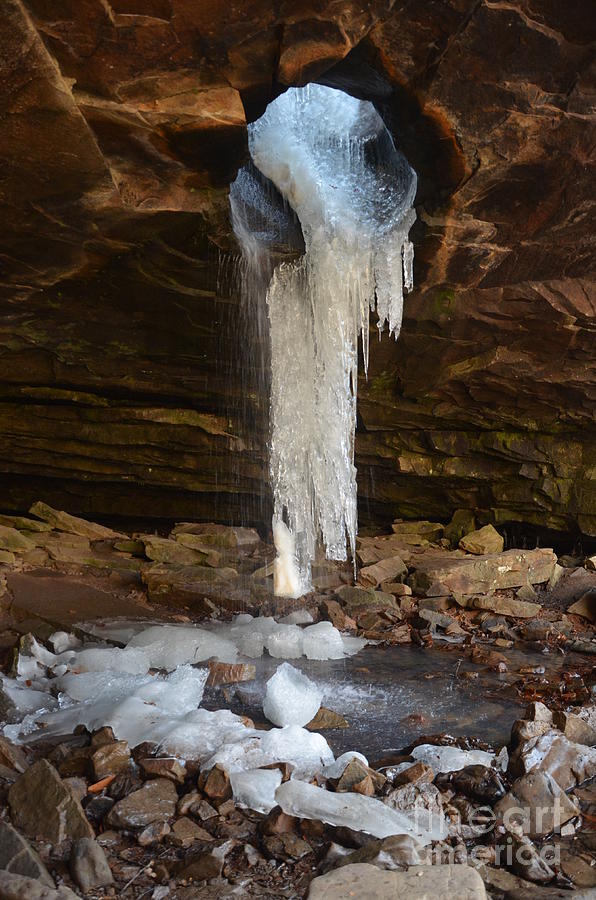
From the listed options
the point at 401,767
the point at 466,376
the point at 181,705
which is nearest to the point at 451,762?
the point at 401,767

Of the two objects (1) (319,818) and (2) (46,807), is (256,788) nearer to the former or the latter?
(1) (319,818)

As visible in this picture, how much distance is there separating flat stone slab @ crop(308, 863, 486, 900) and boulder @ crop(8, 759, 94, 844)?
107 centimetres

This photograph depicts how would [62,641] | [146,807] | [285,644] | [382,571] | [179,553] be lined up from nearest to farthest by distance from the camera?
[146,807], [62,641], [285,644], [382,571], [179,553]

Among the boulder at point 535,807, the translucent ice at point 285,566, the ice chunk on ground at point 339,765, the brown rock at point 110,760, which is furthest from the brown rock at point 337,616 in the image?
the boulder at point 535,807

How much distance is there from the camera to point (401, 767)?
3555 mm

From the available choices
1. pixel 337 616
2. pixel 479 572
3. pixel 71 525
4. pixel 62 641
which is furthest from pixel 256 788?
pixel 71 525

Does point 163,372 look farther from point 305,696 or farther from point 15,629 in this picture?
point 305,696

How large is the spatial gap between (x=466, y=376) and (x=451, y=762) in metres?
5.62

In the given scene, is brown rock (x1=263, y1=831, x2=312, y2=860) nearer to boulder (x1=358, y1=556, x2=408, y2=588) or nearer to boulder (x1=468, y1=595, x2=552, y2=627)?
boulder (x1=468, y1=595, x2=552, y2=627)

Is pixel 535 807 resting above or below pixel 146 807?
above

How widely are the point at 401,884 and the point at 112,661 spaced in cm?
348

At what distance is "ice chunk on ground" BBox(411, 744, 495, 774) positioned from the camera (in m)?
3.56

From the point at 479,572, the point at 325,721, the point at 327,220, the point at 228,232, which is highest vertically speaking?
the point at 327,220

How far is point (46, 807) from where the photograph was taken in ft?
9.52
